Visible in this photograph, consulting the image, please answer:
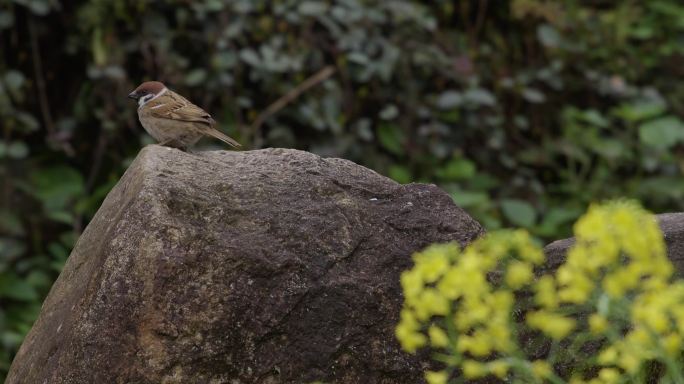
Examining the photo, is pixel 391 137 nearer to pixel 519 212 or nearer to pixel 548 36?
pixel 519 212

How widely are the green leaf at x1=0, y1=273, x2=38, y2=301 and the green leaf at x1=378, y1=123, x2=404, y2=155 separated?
2.59 m

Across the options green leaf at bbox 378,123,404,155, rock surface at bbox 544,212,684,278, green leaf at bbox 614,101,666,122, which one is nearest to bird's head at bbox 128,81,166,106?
rock surface at bbox 544,212,684,278

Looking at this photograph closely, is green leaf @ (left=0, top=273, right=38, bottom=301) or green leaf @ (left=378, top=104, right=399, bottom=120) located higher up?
green leaf @ (left=378, top=104, right=399, bottom=120)

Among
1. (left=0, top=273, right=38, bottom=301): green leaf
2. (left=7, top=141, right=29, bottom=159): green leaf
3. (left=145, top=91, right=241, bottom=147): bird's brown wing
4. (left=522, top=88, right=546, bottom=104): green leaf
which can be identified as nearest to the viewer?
(left=145, top=91, right=241, bottom=147): bird's brown wing

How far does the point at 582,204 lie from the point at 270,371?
4.83 metres

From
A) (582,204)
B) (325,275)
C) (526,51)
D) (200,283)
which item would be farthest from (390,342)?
(526,51)

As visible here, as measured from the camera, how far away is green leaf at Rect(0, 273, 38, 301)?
621 cm

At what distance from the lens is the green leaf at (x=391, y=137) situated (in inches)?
290

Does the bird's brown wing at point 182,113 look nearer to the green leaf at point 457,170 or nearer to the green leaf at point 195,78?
the green leaf at point 195,78

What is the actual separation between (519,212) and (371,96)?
1.32m

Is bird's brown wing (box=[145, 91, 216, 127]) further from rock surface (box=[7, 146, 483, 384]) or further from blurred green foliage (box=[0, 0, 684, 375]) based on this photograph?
blurred green foliage (box=[0, 0, 684, 375])

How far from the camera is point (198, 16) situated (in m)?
6.75

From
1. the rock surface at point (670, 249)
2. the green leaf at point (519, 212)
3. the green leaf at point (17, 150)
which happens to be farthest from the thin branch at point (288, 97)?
the rock surface at point (670, 249)

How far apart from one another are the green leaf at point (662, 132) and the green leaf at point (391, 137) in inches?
70.4
